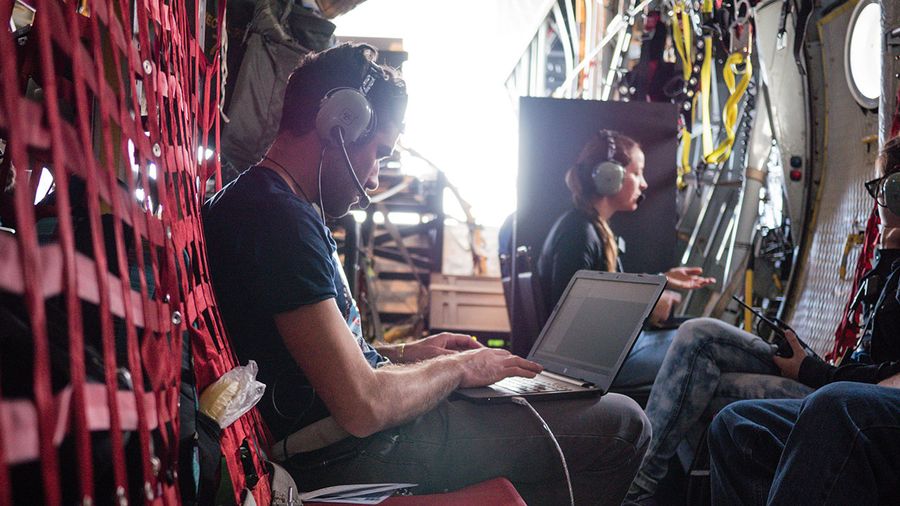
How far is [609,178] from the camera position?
339cm

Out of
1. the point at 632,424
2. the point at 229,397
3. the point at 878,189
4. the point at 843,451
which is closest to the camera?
the point at 229,397

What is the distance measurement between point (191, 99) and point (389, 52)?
155cm

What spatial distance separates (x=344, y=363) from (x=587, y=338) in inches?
34.4

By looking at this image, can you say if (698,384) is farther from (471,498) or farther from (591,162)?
(591,162)

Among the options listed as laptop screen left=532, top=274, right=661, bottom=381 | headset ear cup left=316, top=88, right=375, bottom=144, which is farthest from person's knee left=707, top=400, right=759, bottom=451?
headset ear cup left=316, top=88, right=375, bottom=144

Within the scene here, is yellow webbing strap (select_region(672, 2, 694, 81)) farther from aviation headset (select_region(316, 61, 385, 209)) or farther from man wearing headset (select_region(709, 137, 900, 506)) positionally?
aviation headset (select_region(316, 61, 385, 209))

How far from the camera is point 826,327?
3168 mm

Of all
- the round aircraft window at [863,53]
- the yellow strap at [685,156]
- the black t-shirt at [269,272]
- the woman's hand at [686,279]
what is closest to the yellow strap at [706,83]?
the yellow strap at [685,156]

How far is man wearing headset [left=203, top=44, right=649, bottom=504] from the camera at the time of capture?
4.18 feet

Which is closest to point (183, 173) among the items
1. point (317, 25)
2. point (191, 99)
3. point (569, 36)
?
point (191, 99)

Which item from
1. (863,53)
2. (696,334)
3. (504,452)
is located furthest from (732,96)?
(504,452)

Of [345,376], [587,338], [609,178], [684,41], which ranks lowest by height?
[587,338]

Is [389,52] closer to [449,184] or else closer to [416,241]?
[449,184]

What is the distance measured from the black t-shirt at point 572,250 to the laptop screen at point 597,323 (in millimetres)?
1030
